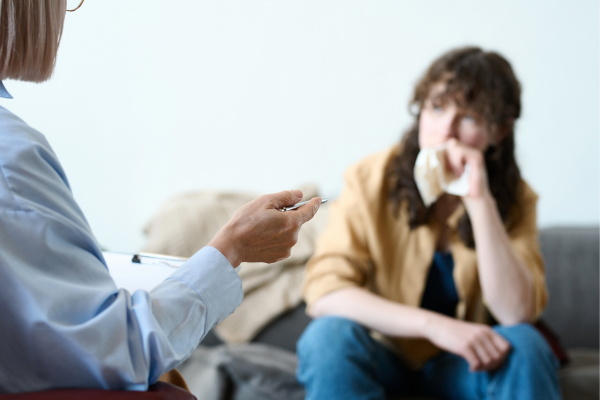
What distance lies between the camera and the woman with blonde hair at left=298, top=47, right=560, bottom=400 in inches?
42.8

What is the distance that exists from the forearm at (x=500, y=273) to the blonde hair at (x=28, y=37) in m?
0.97

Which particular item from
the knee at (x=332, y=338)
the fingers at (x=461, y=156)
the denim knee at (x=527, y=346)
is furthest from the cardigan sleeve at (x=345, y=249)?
the denim knee at (x=527, y=346)

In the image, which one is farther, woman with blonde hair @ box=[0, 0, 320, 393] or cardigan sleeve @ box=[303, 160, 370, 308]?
cardigan sleeve @ box=[303, 160, 370, 308]

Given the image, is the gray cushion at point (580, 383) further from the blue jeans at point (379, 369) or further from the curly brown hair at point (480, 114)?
the curly brown hair at point (480, 114)

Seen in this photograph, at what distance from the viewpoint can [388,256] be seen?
130 cm

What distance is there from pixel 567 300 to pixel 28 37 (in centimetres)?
173

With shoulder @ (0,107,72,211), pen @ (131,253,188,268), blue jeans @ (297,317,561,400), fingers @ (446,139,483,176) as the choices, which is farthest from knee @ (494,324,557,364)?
shoulder @ (0,107,72,211)

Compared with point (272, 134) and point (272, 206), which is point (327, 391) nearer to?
point (272, 206)

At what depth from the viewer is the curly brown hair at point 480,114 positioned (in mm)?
1267

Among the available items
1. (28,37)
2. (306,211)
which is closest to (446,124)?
(306,211)

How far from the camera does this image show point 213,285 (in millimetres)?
574

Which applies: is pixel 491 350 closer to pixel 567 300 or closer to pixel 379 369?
pixel 379 369

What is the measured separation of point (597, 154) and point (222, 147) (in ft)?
4.71

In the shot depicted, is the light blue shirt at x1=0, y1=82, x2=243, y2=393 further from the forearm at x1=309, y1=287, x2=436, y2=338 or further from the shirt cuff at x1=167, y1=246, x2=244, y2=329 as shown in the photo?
the forearm at x1=309, y1=287, x2=436, y2=338
